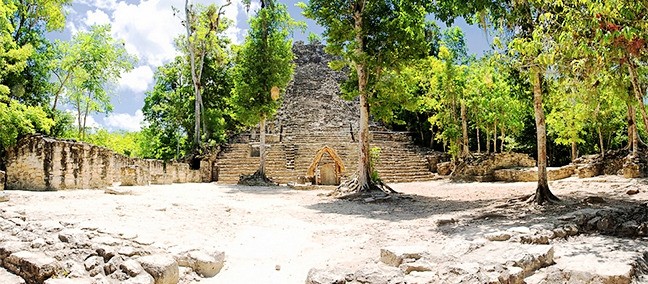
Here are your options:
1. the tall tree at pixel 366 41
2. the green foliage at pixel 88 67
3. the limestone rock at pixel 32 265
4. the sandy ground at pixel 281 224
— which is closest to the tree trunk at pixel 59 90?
the green foliage at pixel 88 67

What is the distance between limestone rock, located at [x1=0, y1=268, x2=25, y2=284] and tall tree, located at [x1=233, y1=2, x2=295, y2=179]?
14.6 meters

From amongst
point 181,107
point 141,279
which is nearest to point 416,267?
point 141,279

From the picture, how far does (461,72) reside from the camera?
862 inches

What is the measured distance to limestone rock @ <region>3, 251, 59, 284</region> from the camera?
447 cm

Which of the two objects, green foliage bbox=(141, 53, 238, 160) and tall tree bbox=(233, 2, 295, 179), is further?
green foliage bbox=(141, 53, 238, 160)

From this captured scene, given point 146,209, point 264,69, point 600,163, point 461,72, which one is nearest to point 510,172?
point 600,163

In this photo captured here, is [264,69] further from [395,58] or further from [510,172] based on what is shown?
[510,172]

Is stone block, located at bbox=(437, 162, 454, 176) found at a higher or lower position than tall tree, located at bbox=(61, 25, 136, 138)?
lower

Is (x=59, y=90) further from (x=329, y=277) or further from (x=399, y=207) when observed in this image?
(x=329, y=277)

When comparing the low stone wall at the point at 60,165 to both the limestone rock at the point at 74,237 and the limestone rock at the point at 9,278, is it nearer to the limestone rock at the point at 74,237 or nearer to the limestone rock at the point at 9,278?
the limestone rock at the point at 74,237

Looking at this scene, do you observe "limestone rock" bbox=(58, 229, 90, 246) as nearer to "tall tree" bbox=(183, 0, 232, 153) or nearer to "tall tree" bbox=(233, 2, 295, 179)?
"tall tree" bbox=(233, 2, 295, 179)

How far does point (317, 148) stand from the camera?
83.0 ft

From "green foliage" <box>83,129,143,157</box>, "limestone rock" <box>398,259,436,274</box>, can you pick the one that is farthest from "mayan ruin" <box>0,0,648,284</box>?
"green foliage" <box>83,129,143,157</box>

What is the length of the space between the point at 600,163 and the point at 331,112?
84.8 feet
